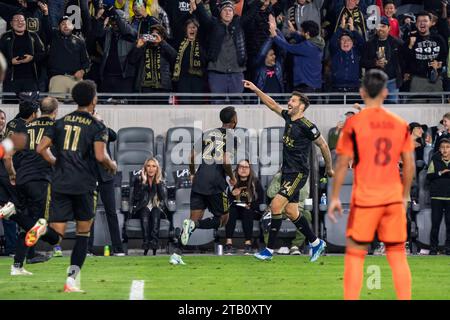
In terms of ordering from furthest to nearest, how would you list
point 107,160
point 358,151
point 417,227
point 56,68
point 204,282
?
1. point 56,68
2. point 417,227
3. point 204,282
4. point 107,160
5. point 358,151

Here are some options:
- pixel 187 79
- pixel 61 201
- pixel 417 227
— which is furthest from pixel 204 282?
pixel 187 79

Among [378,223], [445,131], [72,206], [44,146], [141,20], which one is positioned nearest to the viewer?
[378,223]

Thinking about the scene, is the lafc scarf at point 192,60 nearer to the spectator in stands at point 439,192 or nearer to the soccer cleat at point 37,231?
the spectator in stands at point 439,192

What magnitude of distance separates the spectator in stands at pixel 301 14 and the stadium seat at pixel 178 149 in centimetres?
272

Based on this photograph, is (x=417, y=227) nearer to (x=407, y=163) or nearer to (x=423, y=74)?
(x=423, y=74)

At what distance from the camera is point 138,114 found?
75.6 feet

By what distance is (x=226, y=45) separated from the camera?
890 inches

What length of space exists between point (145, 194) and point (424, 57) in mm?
5965

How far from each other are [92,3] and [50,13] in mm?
795

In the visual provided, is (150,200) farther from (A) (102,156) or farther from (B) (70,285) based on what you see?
(A) (102,156)

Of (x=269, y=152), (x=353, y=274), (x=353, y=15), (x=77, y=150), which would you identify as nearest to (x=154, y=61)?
(x=269, y=152)

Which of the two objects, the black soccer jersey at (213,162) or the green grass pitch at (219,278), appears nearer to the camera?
the green grass pitch at (219,278)

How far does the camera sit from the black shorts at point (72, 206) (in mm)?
13859

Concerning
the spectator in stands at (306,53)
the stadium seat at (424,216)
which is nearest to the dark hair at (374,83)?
the stadium seat at (424,216)
